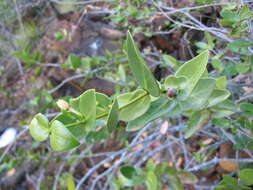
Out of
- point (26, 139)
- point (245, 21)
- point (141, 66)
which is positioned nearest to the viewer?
point (141, 66)

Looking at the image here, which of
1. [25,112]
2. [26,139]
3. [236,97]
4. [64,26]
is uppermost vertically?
[64,26]

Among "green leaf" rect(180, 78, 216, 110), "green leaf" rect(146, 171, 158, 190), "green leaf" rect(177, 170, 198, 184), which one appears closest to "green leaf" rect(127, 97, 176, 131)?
"green leaf" rect(180, 78, 216, 110)

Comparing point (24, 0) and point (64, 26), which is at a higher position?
point (24, 0)

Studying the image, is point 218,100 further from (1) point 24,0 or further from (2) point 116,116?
(1) point 24,0

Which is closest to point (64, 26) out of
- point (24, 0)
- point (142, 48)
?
point (24, 0)

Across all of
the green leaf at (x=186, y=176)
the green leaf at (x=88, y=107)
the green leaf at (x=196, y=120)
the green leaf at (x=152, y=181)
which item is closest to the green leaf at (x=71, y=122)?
the green leaf at (x=88, y=107)

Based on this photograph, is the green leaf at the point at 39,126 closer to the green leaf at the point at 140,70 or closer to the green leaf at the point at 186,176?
the green leaf at the point at 140,70
